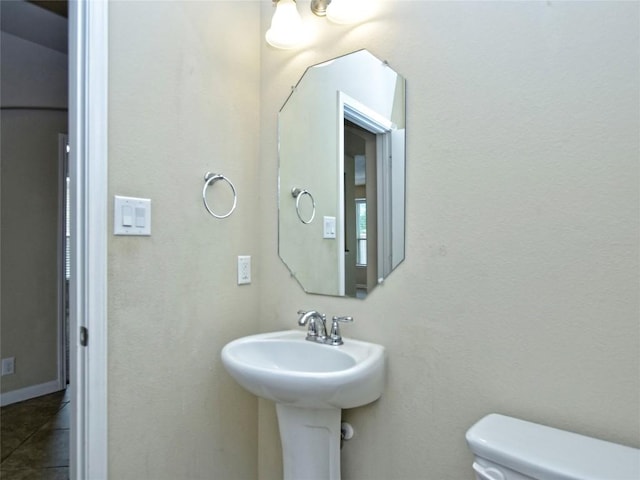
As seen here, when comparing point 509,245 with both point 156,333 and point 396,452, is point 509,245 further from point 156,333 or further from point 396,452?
point 156,333

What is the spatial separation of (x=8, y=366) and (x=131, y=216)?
2.45 m

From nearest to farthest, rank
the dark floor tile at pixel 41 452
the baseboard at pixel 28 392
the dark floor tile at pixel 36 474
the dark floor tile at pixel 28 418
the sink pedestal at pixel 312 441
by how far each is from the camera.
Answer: the sink pedestal at pixel 312 441 < the dark floor tile at pixel 36 474 < the dark floor tile at pixel 41 452 < the dark floor tile at pixel 28 418 < the baseboard at pixel 28 392

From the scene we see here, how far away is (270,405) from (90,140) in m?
1.17

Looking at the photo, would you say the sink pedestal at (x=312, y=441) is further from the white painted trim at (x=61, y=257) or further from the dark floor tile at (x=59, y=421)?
the white painted trim at (x=61, y=257)

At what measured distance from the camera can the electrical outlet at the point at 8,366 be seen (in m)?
2.65

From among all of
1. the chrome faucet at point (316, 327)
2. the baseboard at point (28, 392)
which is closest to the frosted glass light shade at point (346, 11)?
the chrome faucet at point (316, 327)

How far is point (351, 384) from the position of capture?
103cm

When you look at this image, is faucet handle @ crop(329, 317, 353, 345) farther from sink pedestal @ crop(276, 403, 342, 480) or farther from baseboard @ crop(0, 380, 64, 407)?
baseboard @ crop(0, 380, 64, 407)

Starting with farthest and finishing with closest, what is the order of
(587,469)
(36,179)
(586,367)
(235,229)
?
(36,179) < (235,229) < (586,367) < (587,469)

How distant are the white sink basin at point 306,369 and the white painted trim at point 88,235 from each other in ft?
1.20

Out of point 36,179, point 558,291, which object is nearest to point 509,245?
point 558,291

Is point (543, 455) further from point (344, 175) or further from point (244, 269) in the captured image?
point (244, 269)

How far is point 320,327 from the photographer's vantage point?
1.34 metres

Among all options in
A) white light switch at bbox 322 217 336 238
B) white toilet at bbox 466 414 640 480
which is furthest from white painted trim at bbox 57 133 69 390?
white toilet at bbox 466 414 640 480
